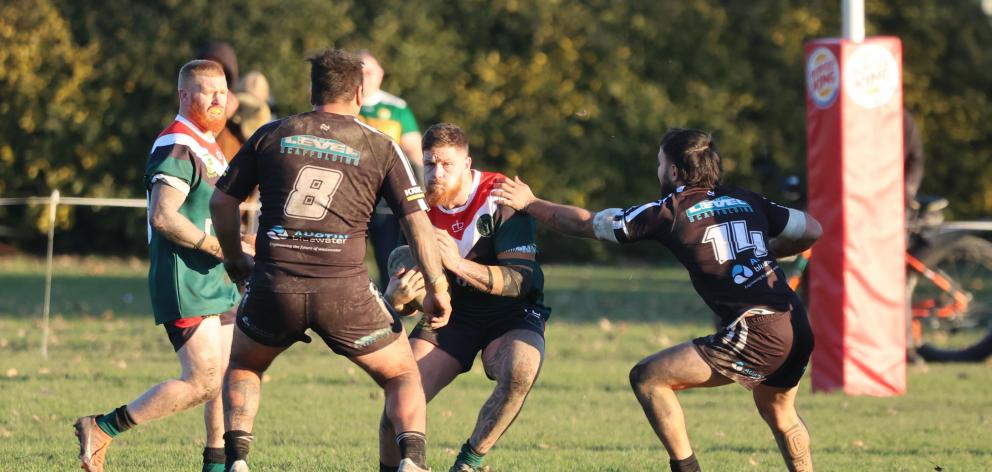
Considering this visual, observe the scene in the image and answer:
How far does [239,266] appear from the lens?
602 cm

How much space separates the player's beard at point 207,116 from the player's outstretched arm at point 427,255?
1352 millimetres

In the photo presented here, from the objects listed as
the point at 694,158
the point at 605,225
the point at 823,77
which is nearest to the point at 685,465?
the point at 605,225

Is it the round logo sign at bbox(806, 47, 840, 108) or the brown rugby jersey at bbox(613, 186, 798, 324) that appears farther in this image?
the round logo sign at bbox(806, 47, 840, 108)

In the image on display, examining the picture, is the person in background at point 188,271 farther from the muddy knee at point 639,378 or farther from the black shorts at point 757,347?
the black shorts at point 757,347

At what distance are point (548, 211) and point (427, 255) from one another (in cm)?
98

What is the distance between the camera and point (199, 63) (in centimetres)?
678

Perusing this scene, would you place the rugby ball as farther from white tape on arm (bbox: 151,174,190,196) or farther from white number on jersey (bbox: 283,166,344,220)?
white tape on arm (bbox: 151,174,190,196)

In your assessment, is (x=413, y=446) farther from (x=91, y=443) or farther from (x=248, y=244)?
(x=91, y=443)

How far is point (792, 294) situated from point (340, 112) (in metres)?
2.22

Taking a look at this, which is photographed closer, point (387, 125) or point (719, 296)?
point (719, 296)

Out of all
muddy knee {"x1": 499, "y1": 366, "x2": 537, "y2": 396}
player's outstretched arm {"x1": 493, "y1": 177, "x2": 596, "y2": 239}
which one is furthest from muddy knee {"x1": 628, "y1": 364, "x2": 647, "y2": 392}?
player's outstretched arm {"x1": 493, "y1": 177, "x2": 596, "y2": 239}

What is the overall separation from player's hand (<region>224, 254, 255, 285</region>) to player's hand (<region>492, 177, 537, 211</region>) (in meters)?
1.24

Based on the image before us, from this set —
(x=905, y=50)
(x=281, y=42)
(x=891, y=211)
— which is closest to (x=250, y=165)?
(x=891, y=211)

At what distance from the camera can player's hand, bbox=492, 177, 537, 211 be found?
21.8ft
